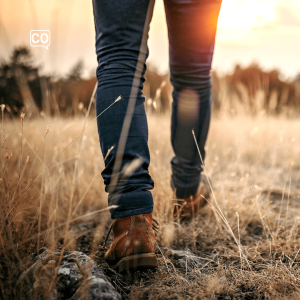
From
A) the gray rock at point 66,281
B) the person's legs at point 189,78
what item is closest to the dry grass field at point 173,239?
the gray rock at point 66,281

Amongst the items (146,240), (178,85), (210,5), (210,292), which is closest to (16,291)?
(146,240)

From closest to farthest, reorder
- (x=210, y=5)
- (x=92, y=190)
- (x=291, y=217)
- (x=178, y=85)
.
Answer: (x=210, y=5), (x=178, y=85), (x=291, y=217), (x=92, y=190)

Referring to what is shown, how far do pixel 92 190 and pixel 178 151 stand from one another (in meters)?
0.60

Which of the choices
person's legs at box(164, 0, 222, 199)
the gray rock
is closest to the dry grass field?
the gray rock

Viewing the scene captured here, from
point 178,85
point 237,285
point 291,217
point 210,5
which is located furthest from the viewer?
point 291,217

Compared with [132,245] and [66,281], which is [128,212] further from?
[66,281]

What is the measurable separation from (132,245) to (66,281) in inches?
7.3

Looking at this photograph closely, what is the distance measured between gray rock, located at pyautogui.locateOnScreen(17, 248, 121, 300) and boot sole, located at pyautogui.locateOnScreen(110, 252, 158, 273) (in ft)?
0.24

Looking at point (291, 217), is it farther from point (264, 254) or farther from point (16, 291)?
point (16, 291)

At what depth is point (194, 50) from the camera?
2.97 ft

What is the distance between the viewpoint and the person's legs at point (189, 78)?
84 cm

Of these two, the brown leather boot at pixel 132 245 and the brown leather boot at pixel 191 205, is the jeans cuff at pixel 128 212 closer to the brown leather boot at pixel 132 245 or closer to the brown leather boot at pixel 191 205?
the brown leather boot at pixel 132 245

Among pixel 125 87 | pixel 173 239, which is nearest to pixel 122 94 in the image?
pixel 125 87

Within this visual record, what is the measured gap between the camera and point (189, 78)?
97 cm
